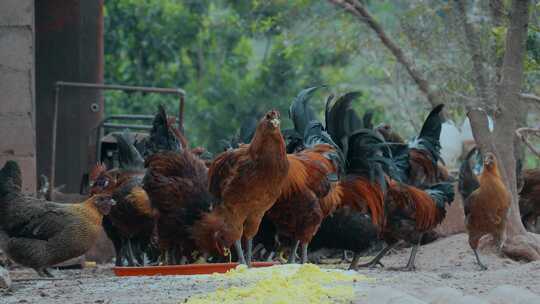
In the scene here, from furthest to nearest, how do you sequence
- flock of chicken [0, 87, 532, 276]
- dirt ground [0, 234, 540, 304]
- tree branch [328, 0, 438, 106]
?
1. tree branch [328, 0, 438, 106]
2. flock of chicken [0, 87, 532, 276]
3. dirt ground [0, 234, 540, 304]

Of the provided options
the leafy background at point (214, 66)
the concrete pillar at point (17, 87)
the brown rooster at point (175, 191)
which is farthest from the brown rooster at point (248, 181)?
the leafy background at point (214, 66)

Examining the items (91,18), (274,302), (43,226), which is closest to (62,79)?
(91,18)

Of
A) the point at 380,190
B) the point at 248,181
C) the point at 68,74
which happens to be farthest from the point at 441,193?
the point at 68,74

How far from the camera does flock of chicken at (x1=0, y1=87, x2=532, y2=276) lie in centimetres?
892

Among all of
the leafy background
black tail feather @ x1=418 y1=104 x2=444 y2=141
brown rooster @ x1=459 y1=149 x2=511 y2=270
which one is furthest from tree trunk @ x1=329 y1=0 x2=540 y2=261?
the leafy background

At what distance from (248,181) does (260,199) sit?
187 mm

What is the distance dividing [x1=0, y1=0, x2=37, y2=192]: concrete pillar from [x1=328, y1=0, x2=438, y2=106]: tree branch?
4606mm

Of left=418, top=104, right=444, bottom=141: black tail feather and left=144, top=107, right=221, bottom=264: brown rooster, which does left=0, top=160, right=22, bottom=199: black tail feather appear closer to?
left=144, top=107, right=221, bottom=264: brown rooster

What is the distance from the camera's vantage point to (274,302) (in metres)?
6.21

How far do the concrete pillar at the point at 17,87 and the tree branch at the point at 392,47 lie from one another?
461cm

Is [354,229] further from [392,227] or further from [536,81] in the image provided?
[536,81]

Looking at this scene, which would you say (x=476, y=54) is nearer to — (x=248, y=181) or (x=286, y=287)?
(x=248, y=181)

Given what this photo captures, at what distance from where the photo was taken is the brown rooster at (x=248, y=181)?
27.9ft

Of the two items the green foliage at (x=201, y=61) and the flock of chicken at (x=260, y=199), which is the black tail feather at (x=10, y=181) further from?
the green foliage at (x=201, y=61)
